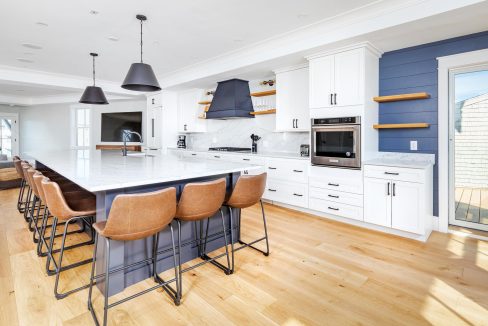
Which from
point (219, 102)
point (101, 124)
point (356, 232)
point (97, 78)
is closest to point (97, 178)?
point (356, 232)

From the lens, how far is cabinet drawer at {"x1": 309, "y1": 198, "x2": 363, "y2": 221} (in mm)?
3664

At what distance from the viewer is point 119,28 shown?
3.71 metres

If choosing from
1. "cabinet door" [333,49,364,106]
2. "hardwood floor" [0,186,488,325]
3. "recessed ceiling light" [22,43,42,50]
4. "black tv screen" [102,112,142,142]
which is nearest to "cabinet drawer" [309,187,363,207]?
"hardwood floor" [0,186,488,325]

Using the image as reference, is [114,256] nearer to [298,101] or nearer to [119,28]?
[119,28]

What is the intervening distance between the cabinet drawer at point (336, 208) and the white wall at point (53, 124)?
6.72 meters

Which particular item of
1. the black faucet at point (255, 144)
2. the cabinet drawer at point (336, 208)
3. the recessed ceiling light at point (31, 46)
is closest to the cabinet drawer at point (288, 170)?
the cabinet drawer at point (336, 208)

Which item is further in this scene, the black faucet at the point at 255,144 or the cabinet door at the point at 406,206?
the black faucet at the point at 255,144

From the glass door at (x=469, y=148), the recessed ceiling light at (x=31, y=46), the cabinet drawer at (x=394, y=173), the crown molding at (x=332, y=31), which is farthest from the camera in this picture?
the recessed ceiling light at (x=31, y=46)

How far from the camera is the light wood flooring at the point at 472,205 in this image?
3389 mm

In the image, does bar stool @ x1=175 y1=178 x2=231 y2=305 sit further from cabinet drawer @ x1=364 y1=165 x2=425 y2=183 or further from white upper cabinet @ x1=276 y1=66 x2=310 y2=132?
white upper cabinet @ x1=276 y1=66 x2=310 y2=132

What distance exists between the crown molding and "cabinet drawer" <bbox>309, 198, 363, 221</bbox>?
213 centimetres

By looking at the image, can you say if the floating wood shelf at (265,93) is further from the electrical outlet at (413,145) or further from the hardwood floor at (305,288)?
the hardwood floor at (305,288)

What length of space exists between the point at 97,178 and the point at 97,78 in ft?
18.0

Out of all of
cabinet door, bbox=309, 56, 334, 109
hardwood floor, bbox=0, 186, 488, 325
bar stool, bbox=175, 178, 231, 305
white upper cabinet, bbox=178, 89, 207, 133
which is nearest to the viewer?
hardwood floor, bbox=0, 186, 488, 325
